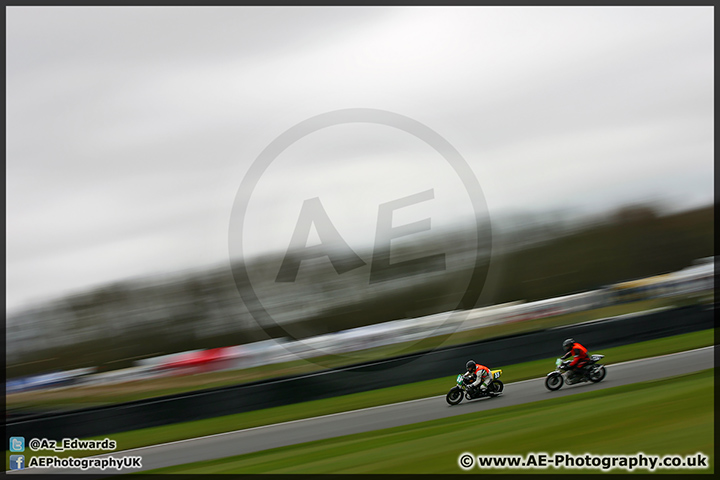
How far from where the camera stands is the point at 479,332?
599 inches

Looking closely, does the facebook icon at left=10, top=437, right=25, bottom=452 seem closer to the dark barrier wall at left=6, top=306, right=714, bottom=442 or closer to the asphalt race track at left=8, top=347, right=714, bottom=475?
the asphalt race track at left=8, top=347, right=714, bottom=475

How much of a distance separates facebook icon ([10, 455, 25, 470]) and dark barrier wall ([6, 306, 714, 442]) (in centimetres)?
128

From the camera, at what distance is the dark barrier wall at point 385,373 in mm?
12008

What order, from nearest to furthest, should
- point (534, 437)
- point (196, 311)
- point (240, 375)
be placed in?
point (534, 437) < point (240, 375) < point (196, 311)

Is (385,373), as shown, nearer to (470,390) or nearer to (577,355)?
(470,390)

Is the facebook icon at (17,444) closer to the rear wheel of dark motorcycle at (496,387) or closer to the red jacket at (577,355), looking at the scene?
the rear wheel of dark motorcycle at (496,387)

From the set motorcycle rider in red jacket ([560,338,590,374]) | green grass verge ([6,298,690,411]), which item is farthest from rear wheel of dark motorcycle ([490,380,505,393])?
green grass verge ([6,298,690,411])

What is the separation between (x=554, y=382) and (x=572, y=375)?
349 millimetres

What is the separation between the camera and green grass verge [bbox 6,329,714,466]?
1151cm

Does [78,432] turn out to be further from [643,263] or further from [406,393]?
[643,263]
